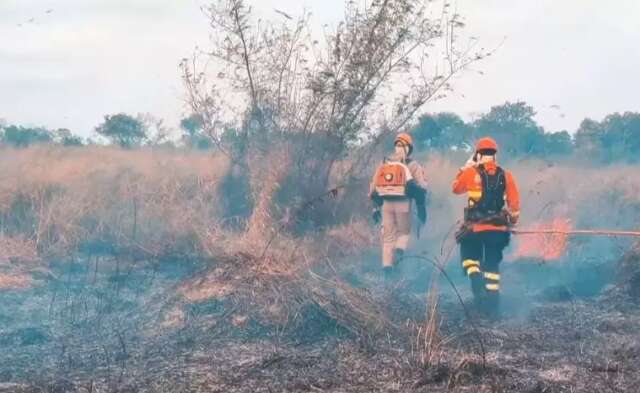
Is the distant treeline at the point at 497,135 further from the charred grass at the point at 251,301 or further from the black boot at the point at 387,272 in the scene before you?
the black boot at the point at 387,272

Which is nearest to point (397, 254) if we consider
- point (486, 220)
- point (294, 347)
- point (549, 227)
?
point (486, 220)

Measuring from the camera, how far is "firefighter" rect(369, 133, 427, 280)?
457 inches

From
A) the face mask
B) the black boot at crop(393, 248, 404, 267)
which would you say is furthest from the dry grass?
the face mask

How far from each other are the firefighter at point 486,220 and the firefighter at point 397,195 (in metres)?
1.87

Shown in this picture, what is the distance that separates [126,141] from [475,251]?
14253 mm

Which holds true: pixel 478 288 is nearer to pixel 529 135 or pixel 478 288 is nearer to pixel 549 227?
pixel 549 227

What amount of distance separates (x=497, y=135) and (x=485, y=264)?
15.4 metres

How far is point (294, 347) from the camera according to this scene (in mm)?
7656

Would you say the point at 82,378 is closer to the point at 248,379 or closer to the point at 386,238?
the point at 248,379

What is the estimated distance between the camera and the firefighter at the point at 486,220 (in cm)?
960

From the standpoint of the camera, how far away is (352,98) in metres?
12.1

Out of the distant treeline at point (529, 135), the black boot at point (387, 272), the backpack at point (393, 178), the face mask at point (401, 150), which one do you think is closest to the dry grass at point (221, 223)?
the black boot at point (387, 272)

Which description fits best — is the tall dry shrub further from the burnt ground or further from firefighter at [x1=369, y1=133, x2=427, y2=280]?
firefighter at [x1=369, y1=133, x2=427, y2=280]

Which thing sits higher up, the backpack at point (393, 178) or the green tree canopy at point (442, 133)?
the green tree canopy at point (442, 133)
